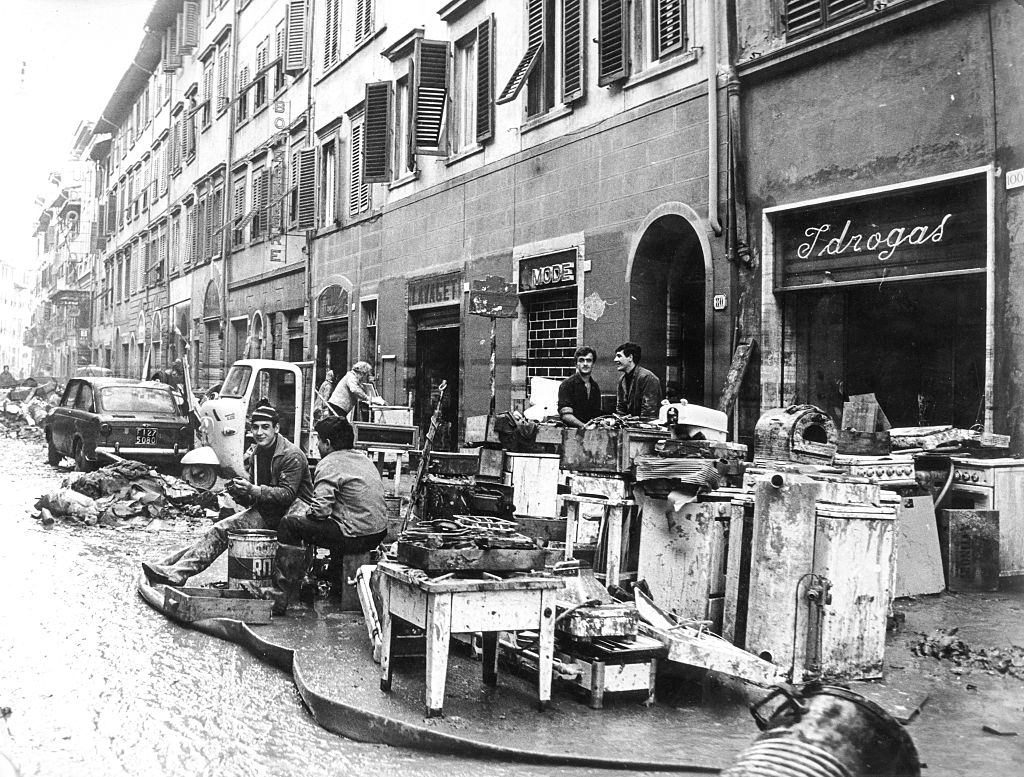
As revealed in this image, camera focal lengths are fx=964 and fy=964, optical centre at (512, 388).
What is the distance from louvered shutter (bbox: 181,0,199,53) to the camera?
90.8 ft

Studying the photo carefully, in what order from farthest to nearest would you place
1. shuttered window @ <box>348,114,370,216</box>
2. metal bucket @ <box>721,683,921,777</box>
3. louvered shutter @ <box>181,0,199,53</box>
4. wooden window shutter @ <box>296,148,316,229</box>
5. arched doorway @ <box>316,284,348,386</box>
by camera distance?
louvered shutter @ <box>181,0,199,53</box>
wooden window shutter @ <box>296,148,316,229</box>
arched doorway @ <box>316,284,348,386</box>
shuttered window @ <box>348,114,370,216</box>
metal bucket @ <box>721,683,921,777</box>

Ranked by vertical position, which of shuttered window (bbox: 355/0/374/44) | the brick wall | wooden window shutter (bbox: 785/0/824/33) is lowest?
the brick wall

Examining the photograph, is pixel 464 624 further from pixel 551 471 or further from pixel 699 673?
pixel 551 471

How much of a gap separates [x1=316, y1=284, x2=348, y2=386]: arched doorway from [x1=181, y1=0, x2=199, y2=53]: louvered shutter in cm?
Answer: 1107

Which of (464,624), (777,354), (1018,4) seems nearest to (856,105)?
(1018,4)

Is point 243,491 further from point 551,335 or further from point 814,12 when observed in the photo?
point 551,335

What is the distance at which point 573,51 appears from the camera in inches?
501

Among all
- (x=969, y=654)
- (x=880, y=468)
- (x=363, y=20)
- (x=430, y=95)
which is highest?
(x=363, y=20)

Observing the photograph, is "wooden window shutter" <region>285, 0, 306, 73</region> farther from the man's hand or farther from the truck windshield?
the man's hand

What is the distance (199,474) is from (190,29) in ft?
60.4

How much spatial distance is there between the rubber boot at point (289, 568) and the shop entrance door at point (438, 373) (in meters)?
9.12

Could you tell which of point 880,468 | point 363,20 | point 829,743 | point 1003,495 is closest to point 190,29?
point 363,20

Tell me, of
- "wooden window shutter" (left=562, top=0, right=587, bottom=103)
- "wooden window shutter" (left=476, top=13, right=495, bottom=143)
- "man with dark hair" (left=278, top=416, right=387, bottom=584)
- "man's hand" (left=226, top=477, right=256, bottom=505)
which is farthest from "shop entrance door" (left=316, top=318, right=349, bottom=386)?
"man with dark hair" (left=278, top=416, right=387, bottom=584)

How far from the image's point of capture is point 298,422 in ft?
48.2
